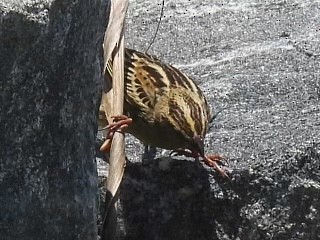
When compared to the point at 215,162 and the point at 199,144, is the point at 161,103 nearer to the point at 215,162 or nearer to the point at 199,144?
the point at 199,144

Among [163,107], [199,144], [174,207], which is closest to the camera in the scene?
[174,207]

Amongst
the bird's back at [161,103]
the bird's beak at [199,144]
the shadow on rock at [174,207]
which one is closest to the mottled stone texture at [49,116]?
the shadow on rock at [174,207]

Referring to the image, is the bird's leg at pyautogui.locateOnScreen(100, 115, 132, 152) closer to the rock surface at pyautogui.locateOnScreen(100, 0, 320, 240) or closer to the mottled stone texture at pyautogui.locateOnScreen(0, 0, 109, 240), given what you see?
the rock surface at pyautogui.locateOnScreen(100, 0, 320, 240)

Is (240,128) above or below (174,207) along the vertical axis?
above

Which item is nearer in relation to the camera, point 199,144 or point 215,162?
point 215,162

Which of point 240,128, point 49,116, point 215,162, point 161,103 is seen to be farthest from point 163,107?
point 49,116

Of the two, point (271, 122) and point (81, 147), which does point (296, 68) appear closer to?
point (271, 122)
